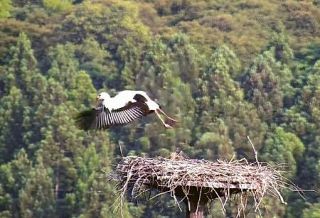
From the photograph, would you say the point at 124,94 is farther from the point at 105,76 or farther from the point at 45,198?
the point at 105,76

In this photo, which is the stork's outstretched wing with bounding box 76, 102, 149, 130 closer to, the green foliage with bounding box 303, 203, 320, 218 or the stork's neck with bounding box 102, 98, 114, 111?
the stork's neck with bounding box 102, 98, 114, 111

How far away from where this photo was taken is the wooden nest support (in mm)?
6777

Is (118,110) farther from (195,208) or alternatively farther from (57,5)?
(57,5)

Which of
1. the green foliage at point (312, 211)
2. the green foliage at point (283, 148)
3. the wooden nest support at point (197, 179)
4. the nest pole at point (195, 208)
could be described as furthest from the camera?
the green foliage at point (283, 148)

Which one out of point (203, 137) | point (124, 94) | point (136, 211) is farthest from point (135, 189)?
point (203, 137)

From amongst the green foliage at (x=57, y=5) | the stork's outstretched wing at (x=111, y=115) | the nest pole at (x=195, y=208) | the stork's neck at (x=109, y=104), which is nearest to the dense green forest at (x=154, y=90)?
the green foliage at (x=57, y=5)

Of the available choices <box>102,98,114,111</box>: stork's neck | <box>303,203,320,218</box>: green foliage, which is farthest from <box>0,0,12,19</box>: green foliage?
<box>102,98,114,111</box>: stork's neck

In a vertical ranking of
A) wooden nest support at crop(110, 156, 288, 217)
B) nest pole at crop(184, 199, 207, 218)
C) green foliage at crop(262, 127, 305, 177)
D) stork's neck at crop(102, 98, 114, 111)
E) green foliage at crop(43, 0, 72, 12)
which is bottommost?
green foliage at crop(262, 127, 305, 177)

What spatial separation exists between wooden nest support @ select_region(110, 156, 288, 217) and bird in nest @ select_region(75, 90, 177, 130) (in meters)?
1.16

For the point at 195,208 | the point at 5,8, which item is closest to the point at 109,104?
the point at 195,208

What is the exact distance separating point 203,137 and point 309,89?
376cm

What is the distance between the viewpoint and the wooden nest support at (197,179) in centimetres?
678

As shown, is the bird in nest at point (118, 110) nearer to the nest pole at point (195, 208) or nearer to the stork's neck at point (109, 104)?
the stork's neck at point (109, 104)

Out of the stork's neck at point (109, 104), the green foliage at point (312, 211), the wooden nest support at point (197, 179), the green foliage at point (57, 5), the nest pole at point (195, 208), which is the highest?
the stork's neck at point (109, 104)
